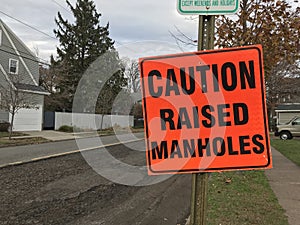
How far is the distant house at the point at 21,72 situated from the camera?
2372 cm

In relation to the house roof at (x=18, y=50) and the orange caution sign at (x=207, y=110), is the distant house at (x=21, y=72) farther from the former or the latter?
the orange caution sign at (x=207, y=110)

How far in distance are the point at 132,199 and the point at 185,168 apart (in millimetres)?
4130

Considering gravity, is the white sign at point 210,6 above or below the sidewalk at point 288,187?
above

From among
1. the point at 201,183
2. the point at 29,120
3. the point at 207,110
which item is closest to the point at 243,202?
the point at 201,183

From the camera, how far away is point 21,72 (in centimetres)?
2550

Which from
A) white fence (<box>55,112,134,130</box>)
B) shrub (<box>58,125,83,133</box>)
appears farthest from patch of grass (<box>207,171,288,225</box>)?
white fence (<box>55,112,134,130</box>)

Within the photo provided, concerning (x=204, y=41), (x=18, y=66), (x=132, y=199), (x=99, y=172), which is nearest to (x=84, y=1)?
(x=18, y=66)

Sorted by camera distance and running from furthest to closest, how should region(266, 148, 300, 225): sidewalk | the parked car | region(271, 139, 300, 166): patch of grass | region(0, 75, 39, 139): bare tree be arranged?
the parked car → region(0, 75, 39, 139): bare tree → region(271, 139, 300, 166): patch of grass → region(266, 148, 300, 225): sidewalk

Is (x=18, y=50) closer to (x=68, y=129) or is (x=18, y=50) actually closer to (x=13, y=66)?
(x=13, y=66)

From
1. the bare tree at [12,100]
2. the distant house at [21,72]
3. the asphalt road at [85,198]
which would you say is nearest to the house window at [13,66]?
the distant house at [21,72]

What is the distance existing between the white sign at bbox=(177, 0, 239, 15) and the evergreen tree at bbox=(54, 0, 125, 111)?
3501cm

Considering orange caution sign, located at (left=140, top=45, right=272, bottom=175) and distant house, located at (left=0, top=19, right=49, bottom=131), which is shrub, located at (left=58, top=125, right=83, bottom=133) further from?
orange caution sign, located at (left=140, top=45, right=272, bottom=175)

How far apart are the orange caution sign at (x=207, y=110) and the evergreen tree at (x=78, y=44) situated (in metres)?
35.0

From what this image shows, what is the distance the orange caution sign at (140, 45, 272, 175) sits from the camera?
2.05 metres
